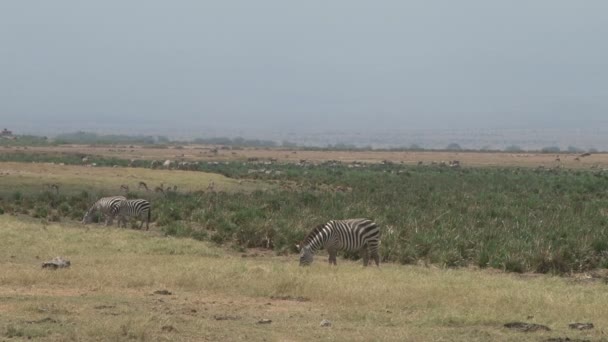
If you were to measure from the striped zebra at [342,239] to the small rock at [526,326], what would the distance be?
27.2 feet

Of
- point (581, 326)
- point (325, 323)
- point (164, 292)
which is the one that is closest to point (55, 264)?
point (164, 292)

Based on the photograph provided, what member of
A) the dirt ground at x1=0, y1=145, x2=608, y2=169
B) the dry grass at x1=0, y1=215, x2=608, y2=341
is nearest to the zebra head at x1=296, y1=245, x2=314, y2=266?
the dry grass at x1=0, y1=215, x2=608, y2=341

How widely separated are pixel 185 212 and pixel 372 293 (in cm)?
1886

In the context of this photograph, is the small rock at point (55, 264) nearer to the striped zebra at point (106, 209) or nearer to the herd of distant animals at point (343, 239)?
the herd of distant animals at point (343, 239)

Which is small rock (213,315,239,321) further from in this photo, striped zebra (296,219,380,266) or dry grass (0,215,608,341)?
striped zebra (296,219,380,266)

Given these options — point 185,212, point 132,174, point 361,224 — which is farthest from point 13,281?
point 132,174

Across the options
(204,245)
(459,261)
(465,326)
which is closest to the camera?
(465,326)

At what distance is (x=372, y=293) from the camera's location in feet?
55.4

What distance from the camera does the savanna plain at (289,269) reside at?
13.9 metres

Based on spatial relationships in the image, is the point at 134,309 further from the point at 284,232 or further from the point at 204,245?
the point at 284,232

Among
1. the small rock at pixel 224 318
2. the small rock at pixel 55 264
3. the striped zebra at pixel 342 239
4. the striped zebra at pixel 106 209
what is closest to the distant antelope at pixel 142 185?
the striped zebra at pixel 106 209

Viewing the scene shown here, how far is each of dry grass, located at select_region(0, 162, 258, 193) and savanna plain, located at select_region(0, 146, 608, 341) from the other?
0.31m

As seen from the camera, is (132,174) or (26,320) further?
(132,174)

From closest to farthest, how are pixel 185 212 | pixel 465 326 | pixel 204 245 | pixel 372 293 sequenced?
pixel 465 326
pixel 372 293
pixel 204 245
pixel 185 212
